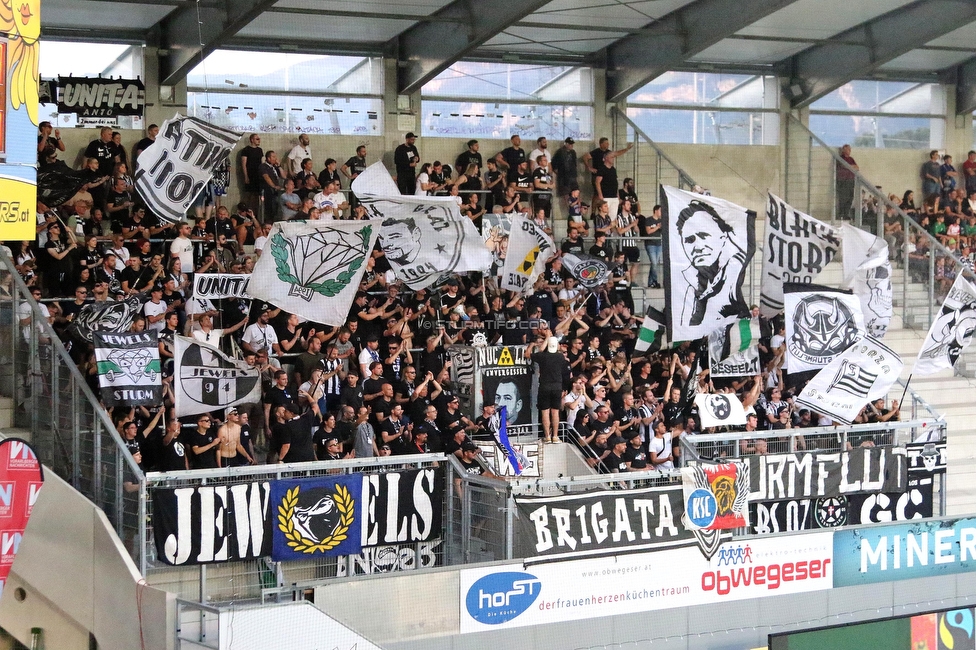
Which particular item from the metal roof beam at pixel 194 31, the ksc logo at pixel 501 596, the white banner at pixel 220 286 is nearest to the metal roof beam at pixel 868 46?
the metal roof beam at pixel 194 31

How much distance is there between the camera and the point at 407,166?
22.7 metres

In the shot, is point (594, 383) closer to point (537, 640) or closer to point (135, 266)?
point (537, 640)

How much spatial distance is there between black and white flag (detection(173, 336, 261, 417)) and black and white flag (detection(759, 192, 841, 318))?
9127mm

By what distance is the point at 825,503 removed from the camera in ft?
56.7

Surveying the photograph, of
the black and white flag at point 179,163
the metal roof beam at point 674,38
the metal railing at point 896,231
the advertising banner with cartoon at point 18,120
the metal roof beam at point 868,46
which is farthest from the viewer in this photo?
the metal roof beam at point 868,46

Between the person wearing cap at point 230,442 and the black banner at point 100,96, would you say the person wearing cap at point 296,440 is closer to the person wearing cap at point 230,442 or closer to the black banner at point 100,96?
the person wearing cap at point 230,442

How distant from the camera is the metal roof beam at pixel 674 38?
73.4 feet

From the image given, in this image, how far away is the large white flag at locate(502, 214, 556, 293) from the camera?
20.7 metres

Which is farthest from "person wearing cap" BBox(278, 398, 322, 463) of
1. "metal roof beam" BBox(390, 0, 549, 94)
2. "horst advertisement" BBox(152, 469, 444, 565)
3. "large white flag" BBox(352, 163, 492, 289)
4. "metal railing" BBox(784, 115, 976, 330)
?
"metal railing" BBox(784, 115, 976, 330)

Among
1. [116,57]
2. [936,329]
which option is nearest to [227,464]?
[116,57]

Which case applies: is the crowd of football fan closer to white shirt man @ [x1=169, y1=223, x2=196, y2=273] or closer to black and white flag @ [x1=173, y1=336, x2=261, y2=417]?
white shirt man @ [x1=169, y1=223, x2=196, y2=273]

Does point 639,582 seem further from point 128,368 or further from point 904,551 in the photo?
point 128,368

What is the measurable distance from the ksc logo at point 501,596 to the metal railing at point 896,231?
Result: 10.0 metres

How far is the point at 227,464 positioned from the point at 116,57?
31.1 ft
